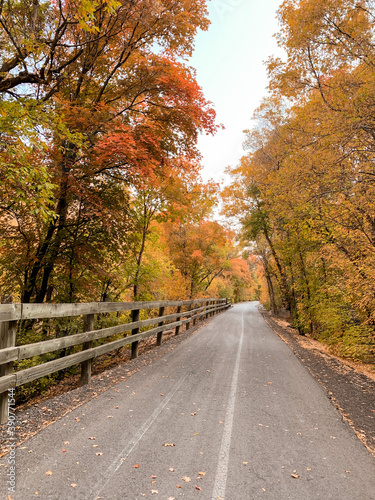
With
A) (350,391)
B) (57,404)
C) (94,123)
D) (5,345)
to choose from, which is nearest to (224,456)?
(57,404)

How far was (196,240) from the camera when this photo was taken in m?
19.7

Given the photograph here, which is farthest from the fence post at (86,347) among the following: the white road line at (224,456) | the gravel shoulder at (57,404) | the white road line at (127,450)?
the white road line at (224,456)

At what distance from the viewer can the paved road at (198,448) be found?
2371mm

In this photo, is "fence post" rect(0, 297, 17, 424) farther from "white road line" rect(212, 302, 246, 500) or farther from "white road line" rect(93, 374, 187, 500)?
"white road line" rect(212, 302, 246, 500)

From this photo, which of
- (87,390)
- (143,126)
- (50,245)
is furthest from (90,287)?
(143,126)

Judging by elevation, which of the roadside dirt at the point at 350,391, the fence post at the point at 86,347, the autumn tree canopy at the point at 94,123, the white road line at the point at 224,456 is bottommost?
the roadside dirt at the point at 350,391

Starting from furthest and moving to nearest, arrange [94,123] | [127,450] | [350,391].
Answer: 1. [94,123]
2. [350,391]
3. [127,450]

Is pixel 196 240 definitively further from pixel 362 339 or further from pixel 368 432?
pixel 368 432

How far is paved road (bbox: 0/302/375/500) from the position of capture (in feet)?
7.78

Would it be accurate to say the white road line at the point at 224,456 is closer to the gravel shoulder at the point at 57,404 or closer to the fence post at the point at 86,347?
the gravel shoulder at the point at 57,404

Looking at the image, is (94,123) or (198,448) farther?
(94,123)

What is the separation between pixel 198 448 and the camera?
2980 mm

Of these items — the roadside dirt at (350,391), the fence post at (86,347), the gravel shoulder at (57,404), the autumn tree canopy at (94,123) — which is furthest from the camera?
the autumn tree canopy at (94,123)

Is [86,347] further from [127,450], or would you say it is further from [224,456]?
[224,456]
